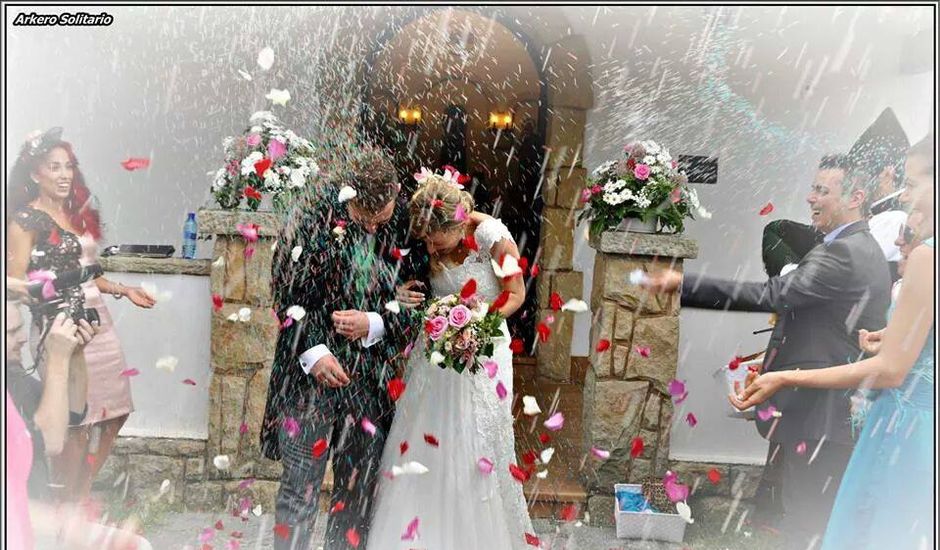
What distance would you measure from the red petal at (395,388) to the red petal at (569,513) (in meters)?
1.73

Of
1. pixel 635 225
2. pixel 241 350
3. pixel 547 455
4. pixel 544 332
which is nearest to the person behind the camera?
pixel 241 350

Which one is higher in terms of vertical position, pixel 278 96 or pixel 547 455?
pixel 278 96

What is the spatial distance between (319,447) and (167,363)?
1796 millimetres

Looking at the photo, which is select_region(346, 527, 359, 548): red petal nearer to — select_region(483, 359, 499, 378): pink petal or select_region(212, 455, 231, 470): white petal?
select_region(483, 359, 499, 378): pink petal

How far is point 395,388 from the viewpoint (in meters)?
3.69

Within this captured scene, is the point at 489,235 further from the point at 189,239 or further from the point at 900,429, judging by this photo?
the point at 189,239

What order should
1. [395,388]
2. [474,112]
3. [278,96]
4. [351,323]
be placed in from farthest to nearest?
[474,112] → [278,96] → [395,388] → [351,323]

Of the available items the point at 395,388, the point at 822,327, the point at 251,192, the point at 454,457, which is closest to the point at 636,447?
the point at 822,327

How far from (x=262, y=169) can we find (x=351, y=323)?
1626mm

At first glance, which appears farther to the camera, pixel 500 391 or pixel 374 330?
pixel 500 391

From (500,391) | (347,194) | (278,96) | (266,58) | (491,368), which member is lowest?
(500,391)

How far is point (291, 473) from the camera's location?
138 inches

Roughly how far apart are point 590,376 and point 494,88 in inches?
269

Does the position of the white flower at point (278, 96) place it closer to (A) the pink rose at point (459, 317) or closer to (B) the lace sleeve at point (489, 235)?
(B) the lace sleeve at point (489, 235)
